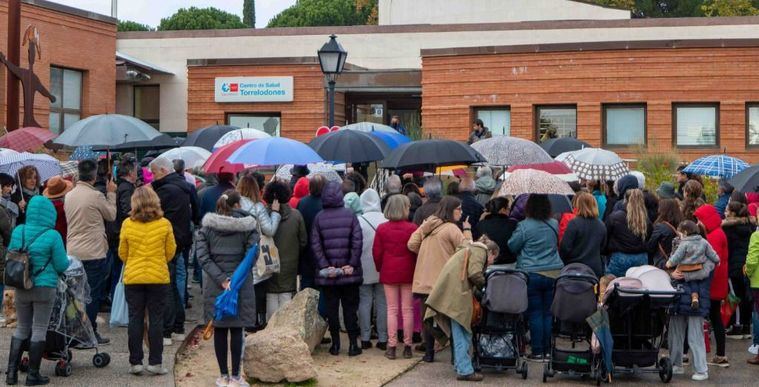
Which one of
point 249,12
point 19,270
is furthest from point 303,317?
point 249,12

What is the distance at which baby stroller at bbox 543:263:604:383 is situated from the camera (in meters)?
10.9

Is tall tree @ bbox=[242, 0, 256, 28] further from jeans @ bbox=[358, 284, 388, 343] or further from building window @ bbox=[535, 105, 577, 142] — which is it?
jeans @ bbox=[358, 284, 388, 343]

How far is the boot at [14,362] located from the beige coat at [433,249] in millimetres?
4227

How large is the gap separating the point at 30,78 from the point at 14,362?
14788 millimetres

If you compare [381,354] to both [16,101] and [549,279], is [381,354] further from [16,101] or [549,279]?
[16,101]

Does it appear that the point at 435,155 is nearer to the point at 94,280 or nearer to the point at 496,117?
the point at 94,280

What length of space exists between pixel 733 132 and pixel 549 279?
1736 cm

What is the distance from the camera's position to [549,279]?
11.9m

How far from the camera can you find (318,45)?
3747cm

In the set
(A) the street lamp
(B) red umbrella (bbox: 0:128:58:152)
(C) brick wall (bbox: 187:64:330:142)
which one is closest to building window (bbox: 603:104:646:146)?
(C) brick wall (bbox: 187:64:330:142)

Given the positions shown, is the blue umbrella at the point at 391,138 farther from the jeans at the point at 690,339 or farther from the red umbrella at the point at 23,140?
the jeans at the point at 690,339

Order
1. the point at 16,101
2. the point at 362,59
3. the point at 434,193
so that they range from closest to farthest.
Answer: the point at 434,193
the point at 16,101
the point at 362,59

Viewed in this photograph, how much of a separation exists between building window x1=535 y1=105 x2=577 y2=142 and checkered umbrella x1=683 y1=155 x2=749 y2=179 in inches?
443

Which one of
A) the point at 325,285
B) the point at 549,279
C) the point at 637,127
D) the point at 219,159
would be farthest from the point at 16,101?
the point at 637,127
